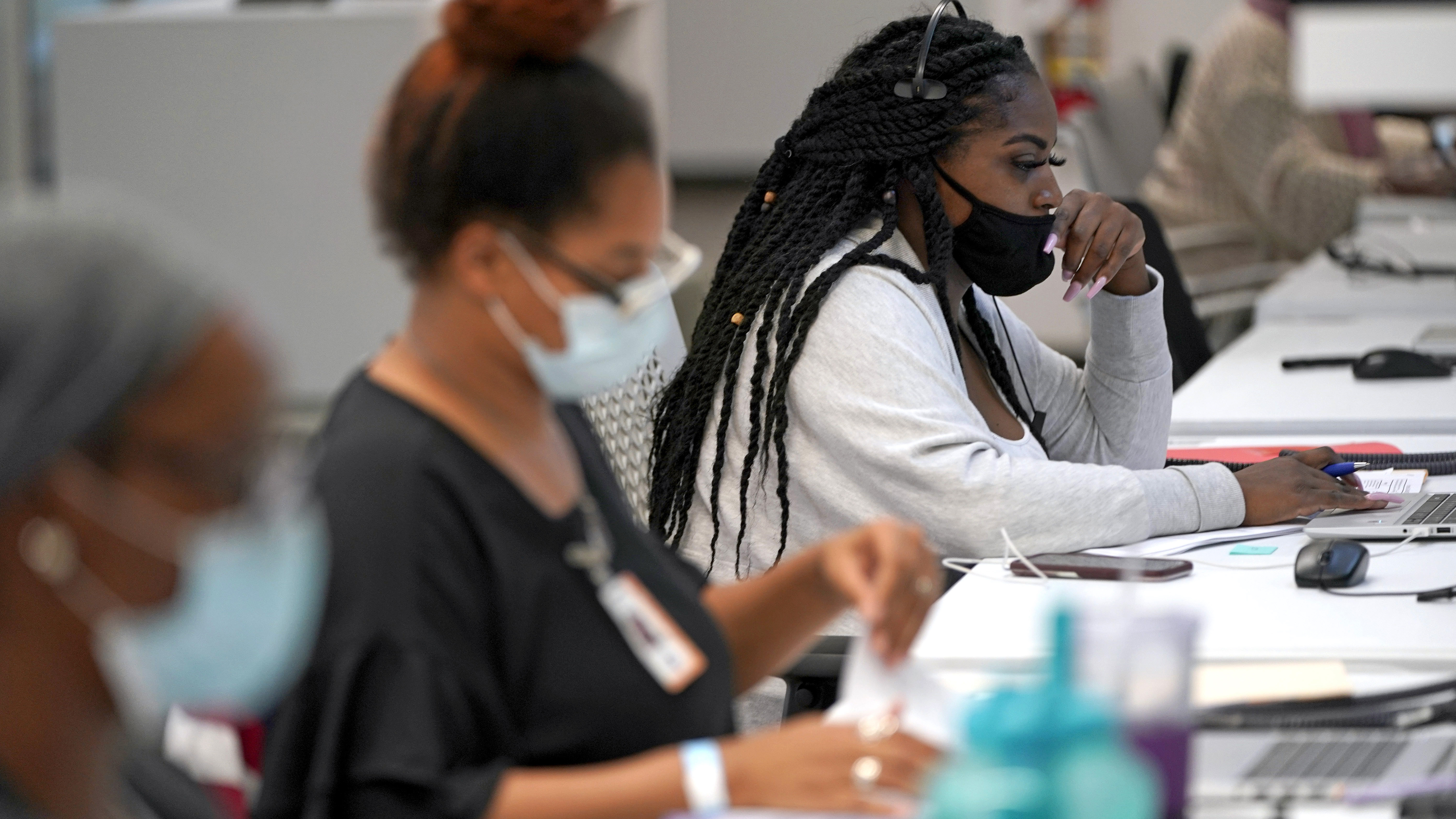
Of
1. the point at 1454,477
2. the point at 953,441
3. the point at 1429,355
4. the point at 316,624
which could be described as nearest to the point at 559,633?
the point at 316,624

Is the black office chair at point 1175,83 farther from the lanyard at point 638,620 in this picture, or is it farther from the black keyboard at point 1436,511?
the lanyard at point 638,620

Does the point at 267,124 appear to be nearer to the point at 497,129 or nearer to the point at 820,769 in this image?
the point at 497,129

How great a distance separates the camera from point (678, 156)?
3.96m

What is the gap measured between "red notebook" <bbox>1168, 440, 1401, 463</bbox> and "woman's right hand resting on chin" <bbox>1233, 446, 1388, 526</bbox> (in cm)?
19

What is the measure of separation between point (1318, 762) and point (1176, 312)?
2020 millimetres

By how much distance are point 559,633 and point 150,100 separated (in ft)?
8.93

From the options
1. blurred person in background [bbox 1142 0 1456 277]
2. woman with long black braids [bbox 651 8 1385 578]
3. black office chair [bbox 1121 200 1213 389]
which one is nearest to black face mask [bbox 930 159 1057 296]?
woman with long black braids [bbox 651 8 1385 578]

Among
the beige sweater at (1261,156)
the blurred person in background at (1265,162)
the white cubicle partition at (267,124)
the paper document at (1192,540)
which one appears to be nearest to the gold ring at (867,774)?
the paper document at (1192,540)

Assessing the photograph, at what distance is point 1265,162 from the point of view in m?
4.41

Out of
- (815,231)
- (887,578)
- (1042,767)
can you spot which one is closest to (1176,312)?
(815,231)

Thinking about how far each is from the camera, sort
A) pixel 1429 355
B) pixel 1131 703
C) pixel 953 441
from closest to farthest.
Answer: pixel 1131 703 < pixel 953 441 < pixel 1429 355

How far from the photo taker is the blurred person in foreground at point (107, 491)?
0.65m

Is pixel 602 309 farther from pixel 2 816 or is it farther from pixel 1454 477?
pixel 1454 477

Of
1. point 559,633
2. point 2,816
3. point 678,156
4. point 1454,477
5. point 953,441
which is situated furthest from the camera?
point 678,156
